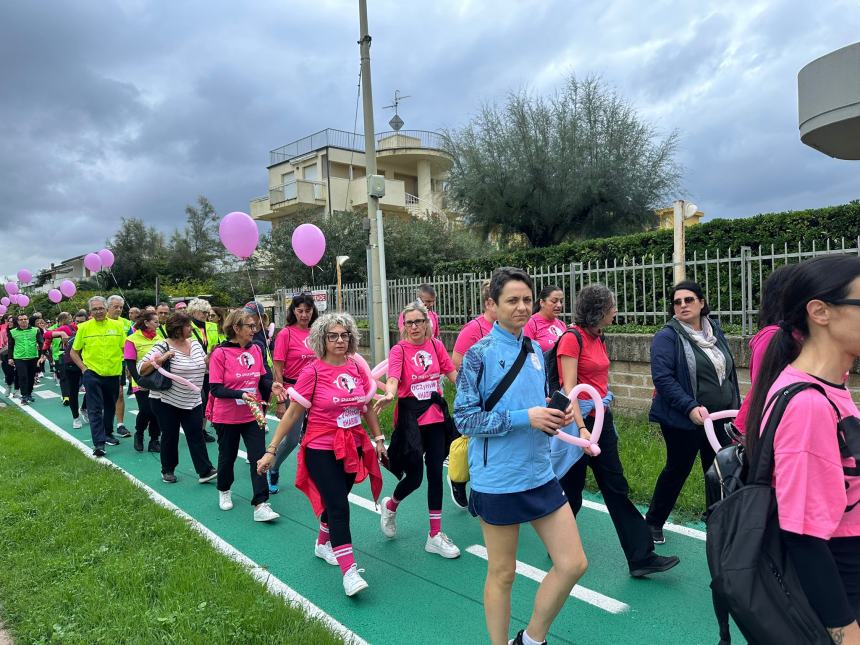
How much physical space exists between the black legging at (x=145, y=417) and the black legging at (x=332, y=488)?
4.64 meters

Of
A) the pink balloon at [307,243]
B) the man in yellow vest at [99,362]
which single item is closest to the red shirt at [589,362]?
the pink balloon at [307,243]

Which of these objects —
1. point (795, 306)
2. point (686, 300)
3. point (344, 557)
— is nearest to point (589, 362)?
point (686, 300)

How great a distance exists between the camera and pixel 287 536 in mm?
4988

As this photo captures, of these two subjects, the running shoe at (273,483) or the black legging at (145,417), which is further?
the black legging at (145,417)

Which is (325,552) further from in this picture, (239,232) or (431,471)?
(239,232)

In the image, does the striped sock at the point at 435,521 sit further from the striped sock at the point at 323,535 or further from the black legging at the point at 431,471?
the striped sock at the point at 323,535

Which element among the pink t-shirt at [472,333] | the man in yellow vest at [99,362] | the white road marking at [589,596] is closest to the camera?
the white road marking at [589,596]

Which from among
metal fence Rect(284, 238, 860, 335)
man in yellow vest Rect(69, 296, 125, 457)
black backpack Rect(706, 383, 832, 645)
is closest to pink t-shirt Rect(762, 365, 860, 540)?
black backpack Rect(706, 383, 832, 645)

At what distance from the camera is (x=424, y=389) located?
4605 mm

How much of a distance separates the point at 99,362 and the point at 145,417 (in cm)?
93

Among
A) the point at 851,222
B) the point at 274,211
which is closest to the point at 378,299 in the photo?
the point at 851,222

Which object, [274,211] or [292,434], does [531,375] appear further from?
→ [274,211]

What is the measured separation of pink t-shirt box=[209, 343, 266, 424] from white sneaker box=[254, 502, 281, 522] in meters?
0.76

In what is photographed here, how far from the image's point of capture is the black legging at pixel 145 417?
7.84m
